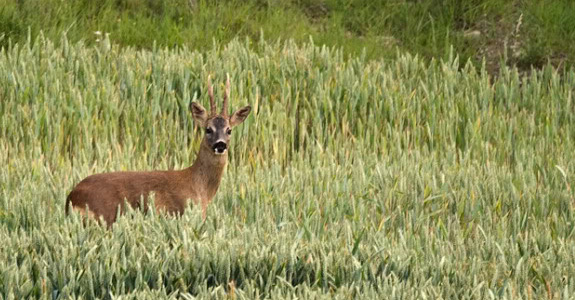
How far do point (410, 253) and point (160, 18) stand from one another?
5857mm

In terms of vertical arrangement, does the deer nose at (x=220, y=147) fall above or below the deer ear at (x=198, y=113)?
below

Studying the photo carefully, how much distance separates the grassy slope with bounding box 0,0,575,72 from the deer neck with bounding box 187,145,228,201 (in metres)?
3.80

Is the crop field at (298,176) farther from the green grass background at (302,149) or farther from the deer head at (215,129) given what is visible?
the deer head at (215,129)

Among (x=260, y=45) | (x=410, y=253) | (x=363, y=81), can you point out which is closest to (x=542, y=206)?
(x=410, y=253)

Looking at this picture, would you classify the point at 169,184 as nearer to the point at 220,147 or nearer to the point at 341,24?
the point at 220,147

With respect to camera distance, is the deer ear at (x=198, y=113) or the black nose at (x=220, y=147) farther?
the deer ear at (x=198, y=113)

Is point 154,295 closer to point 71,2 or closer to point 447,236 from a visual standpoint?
point 447,236

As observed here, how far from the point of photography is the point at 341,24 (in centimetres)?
1123

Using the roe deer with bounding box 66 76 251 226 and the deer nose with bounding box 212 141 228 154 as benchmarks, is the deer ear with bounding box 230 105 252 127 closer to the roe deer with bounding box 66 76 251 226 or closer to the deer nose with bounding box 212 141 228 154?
the roe deer with bounding box 66 76 251 226

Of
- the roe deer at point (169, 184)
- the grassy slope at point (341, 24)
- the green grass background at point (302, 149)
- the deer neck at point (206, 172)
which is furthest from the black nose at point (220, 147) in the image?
the grassy slope at point (341, 24)

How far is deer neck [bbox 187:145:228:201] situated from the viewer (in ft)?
20.4

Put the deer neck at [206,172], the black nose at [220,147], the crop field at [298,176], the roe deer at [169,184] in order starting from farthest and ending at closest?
the deer neck at [206,172]
the black nose at [220,147]
the roe deer at [169,184]
the crop field at [298,176]

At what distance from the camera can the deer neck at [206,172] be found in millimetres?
6211

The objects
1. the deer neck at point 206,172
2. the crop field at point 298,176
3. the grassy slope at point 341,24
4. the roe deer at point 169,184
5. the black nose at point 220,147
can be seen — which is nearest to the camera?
the crop field at point 298,176
